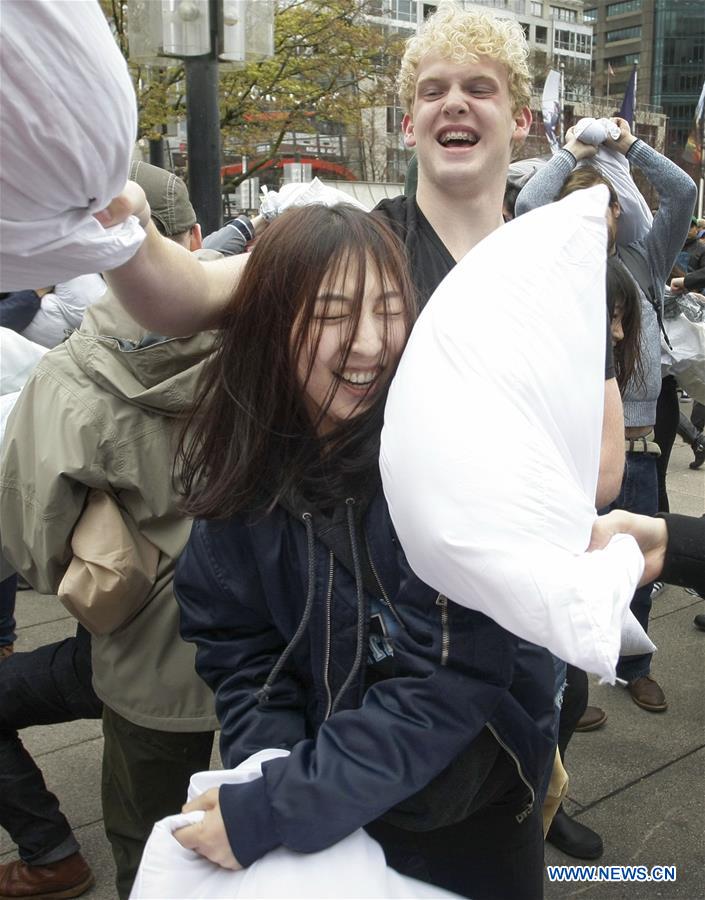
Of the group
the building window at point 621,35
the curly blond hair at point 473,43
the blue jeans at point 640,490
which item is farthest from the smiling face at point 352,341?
the building window at point 621,35

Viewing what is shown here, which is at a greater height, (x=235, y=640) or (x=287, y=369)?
(x=287, y=369)

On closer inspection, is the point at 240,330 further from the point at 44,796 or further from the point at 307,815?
the point at 44,796

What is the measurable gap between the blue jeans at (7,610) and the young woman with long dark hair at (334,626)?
103 inches

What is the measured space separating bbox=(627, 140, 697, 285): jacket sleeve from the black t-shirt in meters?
1.51

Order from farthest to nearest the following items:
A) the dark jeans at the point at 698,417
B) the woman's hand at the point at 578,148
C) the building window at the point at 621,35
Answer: the building window at the point at 621,35 < the dark jeans at the point at 698,417 < the woman's hand at the point at 578,148

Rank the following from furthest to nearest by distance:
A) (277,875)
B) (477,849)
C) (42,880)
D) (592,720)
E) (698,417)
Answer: (698,417) < (592,720) < (42,880) < (477,849) < (277,875)

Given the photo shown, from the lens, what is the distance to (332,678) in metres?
1.43

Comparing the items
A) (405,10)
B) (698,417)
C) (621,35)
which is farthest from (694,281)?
(621,35)

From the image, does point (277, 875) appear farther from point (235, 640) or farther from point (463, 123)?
point (463, 123)

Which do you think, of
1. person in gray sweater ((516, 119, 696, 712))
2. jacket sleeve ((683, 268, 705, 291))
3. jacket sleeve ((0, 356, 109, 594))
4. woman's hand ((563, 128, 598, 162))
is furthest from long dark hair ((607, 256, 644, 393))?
jacket sleeve ((683, 268, 705, 291))

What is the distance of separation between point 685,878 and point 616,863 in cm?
20

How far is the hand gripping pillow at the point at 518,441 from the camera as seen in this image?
102 centimetres

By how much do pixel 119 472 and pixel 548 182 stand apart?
1771 mm

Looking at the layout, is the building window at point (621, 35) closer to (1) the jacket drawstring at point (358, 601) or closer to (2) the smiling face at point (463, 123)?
(2) the smiling face at point (463, 123)
